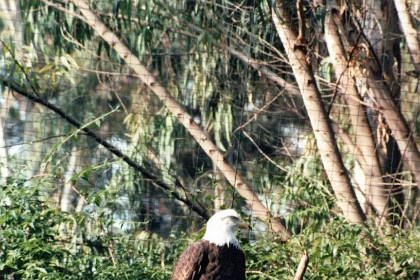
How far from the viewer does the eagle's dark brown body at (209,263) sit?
14.9ft

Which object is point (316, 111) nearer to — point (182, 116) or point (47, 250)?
point (182, 116)

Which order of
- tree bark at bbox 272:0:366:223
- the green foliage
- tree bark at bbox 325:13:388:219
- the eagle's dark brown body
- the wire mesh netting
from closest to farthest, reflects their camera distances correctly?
the eagle's dark brown body
the green foliage
the wire mesh netting
tree bark at bbox 272:0:366:223
tree bark at bbox 325:13:388:219

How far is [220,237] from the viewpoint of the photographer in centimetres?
474

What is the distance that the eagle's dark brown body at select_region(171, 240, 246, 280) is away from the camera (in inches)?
179

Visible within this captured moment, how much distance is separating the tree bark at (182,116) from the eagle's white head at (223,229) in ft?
3.72

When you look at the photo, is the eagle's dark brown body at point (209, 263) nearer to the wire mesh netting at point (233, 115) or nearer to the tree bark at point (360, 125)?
the wire mesh netting at point (233, 115)

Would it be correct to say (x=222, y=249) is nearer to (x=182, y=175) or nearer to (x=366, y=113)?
(x=366, y=113)

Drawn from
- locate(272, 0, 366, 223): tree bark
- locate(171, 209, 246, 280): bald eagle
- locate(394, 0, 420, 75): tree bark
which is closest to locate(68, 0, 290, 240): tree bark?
locate(272, 0, 366, 223): tree bark

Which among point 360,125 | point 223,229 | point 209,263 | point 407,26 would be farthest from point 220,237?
point 407,26

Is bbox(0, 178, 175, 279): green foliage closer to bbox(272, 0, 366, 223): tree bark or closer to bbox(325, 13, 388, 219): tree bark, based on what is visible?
bbox(272, 0, 366, 223): tree bark

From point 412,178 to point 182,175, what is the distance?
2117mm

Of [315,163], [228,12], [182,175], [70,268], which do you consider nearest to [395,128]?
[315,163]

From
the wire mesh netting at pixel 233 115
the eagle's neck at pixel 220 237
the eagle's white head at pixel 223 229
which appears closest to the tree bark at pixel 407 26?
the wire mesh netting at pixel 233 115

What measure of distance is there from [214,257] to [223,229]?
170mm
